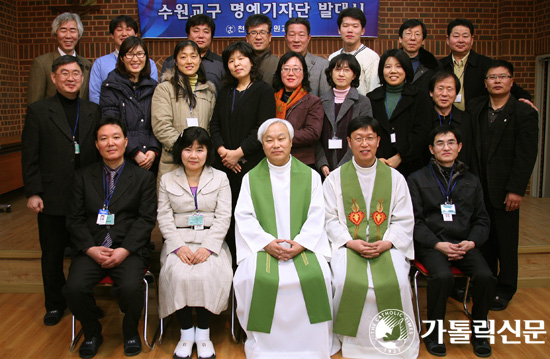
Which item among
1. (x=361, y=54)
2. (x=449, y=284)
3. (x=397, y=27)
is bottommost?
(x=449, y=284)

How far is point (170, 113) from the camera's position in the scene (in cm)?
344

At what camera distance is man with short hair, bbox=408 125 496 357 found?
119 inches

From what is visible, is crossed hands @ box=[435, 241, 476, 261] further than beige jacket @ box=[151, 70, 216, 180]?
No

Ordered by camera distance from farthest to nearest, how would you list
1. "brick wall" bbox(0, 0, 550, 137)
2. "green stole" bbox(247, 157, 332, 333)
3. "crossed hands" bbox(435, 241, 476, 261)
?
"brick wall" bbox(0, 0, 550, 137) → "crossed hands" bbox(435, 241, 476, 261) → "green stole" bbox(247, 157, 332, 333)

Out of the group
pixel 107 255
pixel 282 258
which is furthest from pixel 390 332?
pixel 107 255

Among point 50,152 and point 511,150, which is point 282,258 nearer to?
point 50,152

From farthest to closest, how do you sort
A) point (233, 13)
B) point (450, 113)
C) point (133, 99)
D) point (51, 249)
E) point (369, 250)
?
point (233, 13) < point (450, 113) < point (133, 99) < point (51, 249) < point (369, 250)

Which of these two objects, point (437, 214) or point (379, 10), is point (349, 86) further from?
point (379, 10)

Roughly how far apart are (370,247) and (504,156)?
1316 millimetres

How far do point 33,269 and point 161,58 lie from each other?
3.29m

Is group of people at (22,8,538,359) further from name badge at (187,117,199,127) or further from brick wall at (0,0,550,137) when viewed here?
brick wall at (0,0,550,137)

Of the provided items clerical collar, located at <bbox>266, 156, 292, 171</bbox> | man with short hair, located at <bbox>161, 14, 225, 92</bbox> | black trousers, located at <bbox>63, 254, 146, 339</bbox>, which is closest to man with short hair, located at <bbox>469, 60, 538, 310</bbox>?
clerical collar, located at <bbox>266, 156, 292, 171</bbox>

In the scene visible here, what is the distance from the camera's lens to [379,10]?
20.2ft

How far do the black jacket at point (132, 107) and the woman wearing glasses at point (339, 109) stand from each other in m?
1.26
